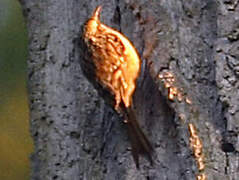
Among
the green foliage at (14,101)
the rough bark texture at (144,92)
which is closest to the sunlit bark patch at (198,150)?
the rough bark texture at (144,92)

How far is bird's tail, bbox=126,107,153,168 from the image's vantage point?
1623mm

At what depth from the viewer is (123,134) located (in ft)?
5.60

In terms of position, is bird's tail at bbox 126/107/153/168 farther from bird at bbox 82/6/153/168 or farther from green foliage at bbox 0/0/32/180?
green foliage at bbox 0/0/32/180

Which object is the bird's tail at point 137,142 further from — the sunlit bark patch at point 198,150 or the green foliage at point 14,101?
the green foliage at point 14,101

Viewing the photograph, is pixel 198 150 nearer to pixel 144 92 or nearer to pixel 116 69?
pixel 144 92

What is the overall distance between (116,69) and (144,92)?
0.16 metres

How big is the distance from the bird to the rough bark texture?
2cm

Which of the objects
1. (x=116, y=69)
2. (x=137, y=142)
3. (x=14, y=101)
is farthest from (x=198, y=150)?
(x=14, y=101)

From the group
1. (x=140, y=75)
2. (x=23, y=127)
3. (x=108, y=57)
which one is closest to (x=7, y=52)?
(x=23, y=127)

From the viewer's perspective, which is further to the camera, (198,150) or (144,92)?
(144,92)

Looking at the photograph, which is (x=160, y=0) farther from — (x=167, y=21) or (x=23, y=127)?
(x=23, y=127)

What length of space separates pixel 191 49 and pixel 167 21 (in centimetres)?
9

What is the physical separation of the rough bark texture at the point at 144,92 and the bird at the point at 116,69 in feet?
0.07

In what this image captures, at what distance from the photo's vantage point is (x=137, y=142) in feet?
5.34
